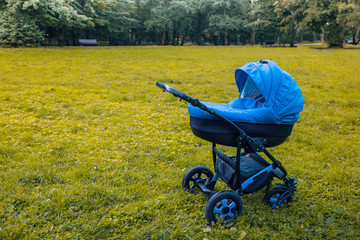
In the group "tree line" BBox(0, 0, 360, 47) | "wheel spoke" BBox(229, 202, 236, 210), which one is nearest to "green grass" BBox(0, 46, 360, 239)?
"wheel spoke" BBox(229, 202, 236, 210)

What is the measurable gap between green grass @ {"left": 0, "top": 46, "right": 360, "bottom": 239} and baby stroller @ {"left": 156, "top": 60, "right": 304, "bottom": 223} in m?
0.20

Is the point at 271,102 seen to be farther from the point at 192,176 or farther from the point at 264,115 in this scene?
the point at 192,176

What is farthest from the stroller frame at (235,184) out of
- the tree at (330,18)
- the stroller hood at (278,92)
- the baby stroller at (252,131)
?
the tree at (330,18)

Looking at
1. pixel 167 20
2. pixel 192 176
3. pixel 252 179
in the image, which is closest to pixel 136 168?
pixel 192 176

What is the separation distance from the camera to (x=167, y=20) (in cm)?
3791

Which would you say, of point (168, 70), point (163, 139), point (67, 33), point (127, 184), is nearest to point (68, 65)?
point (168, 70)

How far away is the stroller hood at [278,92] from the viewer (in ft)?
9.84

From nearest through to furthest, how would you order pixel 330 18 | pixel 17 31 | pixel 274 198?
pixel 274 198 < pixel 17 31 < pixel 330 18

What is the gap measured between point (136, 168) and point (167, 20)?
36.9 m

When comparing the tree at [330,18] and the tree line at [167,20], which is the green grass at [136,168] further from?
the tree at [330,18]

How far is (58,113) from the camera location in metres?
6.46

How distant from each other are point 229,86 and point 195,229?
750 centimetres

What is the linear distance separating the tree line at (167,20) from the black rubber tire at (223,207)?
19124mm

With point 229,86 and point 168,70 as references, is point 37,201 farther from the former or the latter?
point 168,70
